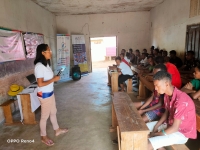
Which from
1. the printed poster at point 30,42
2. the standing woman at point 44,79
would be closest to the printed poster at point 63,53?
the printed poster at point 30,42

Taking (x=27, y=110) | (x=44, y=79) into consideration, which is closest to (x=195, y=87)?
(x=44, y=79)

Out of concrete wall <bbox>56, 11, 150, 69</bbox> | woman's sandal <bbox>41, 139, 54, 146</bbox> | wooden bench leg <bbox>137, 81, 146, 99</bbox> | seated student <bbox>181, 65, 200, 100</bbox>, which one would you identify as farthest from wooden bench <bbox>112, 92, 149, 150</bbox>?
concrete wall <bbox>56, 11, 150, 69</bbox>

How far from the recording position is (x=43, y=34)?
554cm

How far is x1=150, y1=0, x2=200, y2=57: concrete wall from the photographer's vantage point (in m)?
4.24

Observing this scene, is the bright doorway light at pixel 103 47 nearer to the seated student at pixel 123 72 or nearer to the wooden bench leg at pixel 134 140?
the seated student at pixel 123 72

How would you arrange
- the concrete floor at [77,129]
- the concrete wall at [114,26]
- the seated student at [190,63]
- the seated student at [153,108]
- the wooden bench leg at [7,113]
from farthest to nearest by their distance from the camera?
the concrete wall at [114,26] < the seated student at [190,63] < the wooden bench leg at [7,113] < the concrete floor at [77,129] < the seated student at [153,108]

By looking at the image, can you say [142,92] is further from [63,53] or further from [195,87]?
[63,53]

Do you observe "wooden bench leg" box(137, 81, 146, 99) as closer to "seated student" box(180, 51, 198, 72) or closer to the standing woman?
"seated student" box(180, 51, 198, 72)

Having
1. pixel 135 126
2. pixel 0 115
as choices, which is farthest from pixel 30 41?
pixel 135 126

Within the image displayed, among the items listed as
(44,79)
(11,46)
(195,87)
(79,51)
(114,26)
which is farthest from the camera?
(114,26)

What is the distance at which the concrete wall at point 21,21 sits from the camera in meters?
3.24

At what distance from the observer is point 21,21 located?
4043mm

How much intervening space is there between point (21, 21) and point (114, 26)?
456 cm

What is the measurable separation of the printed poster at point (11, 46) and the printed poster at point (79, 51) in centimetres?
320
